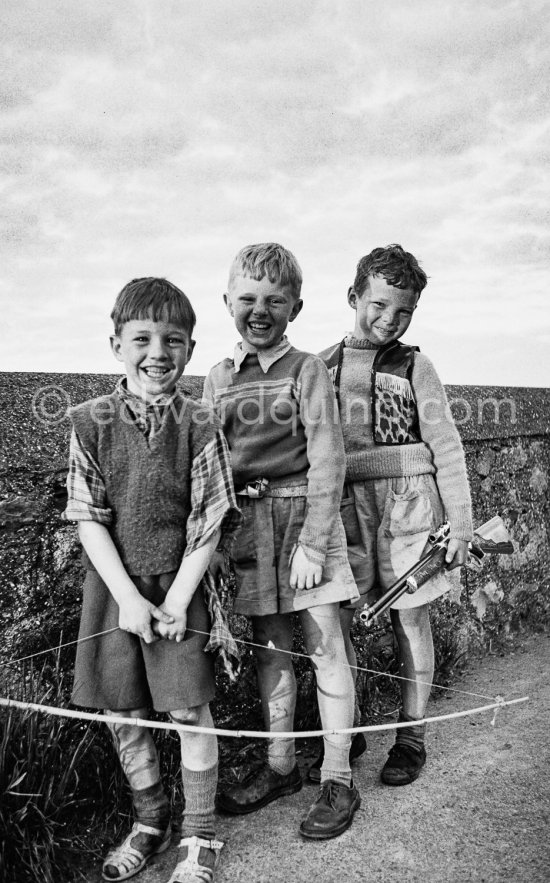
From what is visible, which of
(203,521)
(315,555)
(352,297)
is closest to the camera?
(203,521)

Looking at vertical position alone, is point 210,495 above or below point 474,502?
above

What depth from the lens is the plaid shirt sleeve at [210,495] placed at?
6.52 ft

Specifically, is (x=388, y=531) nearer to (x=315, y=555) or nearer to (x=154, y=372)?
(x=315, y=555)

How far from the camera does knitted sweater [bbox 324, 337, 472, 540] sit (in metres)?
2.56

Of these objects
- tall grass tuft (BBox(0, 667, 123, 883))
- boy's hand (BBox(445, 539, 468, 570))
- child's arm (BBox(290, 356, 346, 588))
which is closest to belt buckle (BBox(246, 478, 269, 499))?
child's arm (BBox(290, 356, 346, 588))

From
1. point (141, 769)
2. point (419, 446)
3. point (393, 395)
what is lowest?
point (141, 769)

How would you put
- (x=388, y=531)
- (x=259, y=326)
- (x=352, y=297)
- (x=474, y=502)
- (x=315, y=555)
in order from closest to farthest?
(x=315, y=555) → (x=259, y=326) → (x=388, y=531) → (x=352, y=297) → (x=474, y=502)

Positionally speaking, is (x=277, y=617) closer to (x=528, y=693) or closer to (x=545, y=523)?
(x=528, y=693)

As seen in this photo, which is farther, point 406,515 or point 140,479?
point 406,515

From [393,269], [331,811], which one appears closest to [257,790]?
[331,811]

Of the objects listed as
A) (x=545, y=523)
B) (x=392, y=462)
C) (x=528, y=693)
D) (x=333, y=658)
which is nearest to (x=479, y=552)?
(x=392, y=462)

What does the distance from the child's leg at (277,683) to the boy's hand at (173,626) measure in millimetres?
493

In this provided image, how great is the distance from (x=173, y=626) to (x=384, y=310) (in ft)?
4.28

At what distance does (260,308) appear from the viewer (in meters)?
2.28
